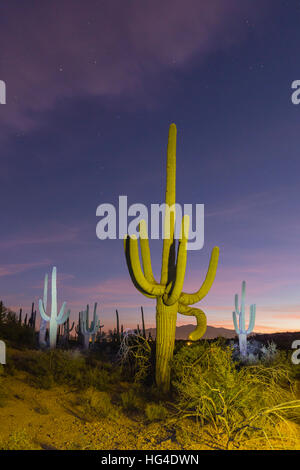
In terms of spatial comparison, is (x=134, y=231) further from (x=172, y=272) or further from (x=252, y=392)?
(x=252, y=392)

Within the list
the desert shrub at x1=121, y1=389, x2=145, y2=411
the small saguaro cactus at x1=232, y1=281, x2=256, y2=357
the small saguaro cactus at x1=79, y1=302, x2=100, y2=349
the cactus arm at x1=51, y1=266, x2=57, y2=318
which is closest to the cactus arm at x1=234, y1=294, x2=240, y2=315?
the small saguaro cactus at x1=232, y1=281, x2=256, y2=357

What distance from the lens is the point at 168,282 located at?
11.7 metres

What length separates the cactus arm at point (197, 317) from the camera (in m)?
11.9

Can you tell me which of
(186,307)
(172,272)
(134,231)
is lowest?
(186,307)

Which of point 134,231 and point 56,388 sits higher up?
point 134,231

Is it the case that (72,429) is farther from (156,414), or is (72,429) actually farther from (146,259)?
(146,259)

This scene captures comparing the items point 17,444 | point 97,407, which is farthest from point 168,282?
point 17,444

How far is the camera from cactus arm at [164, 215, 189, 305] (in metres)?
10.7

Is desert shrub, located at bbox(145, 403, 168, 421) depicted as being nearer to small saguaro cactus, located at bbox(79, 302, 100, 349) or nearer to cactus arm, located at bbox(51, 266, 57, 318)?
cactus arm, located at bbox(51, 266, 57, 318)

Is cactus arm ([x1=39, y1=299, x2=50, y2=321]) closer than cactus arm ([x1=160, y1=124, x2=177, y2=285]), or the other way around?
cactus arm ([x1=160, y1=124, x2=177, y2=285])

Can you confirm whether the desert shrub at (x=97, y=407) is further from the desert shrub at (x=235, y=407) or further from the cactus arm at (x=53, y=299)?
the cactus arm at (x=53, y=299)

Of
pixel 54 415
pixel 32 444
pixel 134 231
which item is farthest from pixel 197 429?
pixel 134 231
